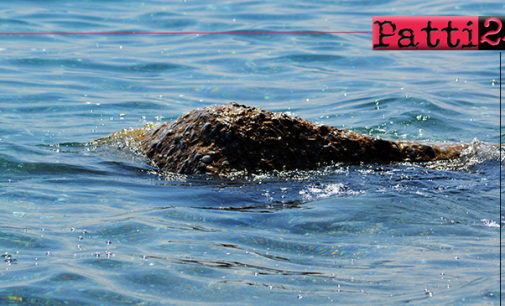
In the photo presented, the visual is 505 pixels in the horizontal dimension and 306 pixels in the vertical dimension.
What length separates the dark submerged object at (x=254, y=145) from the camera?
5.61 metres

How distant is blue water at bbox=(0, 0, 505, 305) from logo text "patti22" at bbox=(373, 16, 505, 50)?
1.25m

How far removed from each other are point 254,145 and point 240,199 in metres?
0.93

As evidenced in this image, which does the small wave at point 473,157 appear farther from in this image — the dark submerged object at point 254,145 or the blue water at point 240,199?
the dark submerged object at point 254,145

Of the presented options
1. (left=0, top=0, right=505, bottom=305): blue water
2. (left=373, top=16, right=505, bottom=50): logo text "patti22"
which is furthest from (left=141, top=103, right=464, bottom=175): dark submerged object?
(left=373, top=16, right=505, bottom=50): logo text "patti22"

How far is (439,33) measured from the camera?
5180 millimetres

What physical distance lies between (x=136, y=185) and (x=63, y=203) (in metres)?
0.77

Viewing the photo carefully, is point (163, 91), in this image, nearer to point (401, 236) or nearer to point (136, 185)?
point (136, 185)

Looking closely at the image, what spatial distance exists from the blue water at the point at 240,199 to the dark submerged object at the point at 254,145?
0.67 ft

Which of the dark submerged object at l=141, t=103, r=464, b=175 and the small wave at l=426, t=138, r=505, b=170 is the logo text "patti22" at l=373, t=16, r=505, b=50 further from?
the small wave at l=426, t=138, r=505, b=170

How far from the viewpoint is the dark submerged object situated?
221 inches

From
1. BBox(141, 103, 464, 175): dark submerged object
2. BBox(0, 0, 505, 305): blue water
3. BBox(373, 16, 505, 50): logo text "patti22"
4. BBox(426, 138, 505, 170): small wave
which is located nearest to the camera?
BBox(0, 0, 505, 305): blue water

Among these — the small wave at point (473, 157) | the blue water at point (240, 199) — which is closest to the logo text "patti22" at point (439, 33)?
the blue water at point (240, 199)

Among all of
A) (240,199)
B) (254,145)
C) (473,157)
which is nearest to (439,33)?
(473,157)

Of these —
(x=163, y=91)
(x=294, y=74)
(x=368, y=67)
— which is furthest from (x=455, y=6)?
(x=163, y=91)
